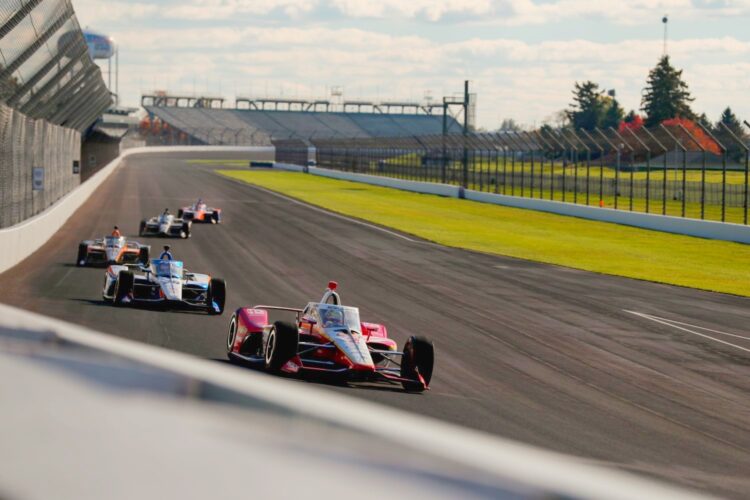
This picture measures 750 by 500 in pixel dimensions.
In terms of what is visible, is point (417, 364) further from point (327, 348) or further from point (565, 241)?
point (565, 241)

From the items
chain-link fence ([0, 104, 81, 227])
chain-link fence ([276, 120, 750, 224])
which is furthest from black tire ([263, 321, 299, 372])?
chain-link fence ([276, 120, 750, 224])

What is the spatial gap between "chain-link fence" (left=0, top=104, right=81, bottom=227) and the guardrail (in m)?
24.7

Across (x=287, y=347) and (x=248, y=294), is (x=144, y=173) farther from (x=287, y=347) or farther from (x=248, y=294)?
A: (x=287, y=347)

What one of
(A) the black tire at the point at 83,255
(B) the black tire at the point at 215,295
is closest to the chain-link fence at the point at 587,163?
(A) the black tire at the point at 83,255

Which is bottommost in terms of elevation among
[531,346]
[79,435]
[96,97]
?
[531,346]

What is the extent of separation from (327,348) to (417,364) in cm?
128

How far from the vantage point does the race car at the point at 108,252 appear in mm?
26952

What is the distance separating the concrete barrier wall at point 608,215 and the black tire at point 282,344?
28683 mm

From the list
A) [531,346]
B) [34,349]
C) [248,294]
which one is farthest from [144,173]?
[34,349]

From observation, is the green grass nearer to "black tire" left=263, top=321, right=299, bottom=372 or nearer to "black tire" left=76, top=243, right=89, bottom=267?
"black tire" left=76, top=243, right=89, bottom=267

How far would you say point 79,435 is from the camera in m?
2.18

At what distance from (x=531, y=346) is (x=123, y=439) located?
1590 centimetres

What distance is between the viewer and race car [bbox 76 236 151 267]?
1061 inches

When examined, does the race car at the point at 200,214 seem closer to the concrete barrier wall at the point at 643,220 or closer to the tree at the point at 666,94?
the concrete barrier wall at the point at 643,220
